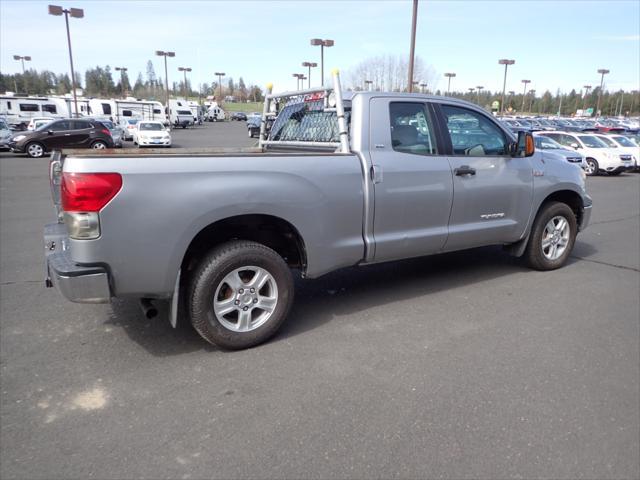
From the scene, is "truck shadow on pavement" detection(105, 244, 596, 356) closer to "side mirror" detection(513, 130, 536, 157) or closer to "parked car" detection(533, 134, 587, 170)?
"side mirror" detection(513, 130, 536, 157)

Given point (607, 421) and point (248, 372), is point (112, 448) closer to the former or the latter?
point (248, 372)

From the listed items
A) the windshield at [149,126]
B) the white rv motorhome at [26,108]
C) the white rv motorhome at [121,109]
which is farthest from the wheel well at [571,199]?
the white rv motorhome at [121,109]

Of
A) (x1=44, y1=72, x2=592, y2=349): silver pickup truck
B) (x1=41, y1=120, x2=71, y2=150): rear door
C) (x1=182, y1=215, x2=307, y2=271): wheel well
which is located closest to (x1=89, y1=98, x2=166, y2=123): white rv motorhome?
(x1=41, y1=120, x2=71, y2=150): rear door

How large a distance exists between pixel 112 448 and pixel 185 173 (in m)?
1.70

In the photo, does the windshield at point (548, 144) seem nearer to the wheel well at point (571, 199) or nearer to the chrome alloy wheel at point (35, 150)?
the wheel well at point (571, 199)

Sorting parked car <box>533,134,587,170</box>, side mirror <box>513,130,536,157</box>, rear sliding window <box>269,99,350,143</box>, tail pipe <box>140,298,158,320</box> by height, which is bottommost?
tail pipe <box>140,298,158,320</box>

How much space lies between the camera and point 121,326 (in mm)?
4141

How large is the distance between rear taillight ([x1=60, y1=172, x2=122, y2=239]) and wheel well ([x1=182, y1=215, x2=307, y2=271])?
0.72 meters

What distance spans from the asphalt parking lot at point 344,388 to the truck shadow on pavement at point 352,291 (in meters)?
0.03

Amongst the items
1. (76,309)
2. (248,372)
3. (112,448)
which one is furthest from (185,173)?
(76,309)

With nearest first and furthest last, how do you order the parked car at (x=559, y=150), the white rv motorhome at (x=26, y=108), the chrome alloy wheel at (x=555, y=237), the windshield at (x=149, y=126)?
1. the chrome alloy wheel at (x=555, y=237)
2. the parked car at (x=559, y=150)
3. the windshield at (x=149, y=126)
4. the white rv motorhome at (x=26, y=108)

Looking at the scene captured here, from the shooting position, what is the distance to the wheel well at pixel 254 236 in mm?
3725

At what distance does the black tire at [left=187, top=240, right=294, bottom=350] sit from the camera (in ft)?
11.6

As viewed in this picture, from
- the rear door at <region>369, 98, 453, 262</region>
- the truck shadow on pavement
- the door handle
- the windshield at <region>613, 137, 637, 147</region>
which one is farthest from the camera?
the windshield at <region>613, 137, 637, 147</region>
